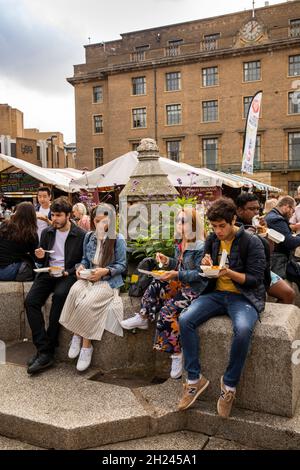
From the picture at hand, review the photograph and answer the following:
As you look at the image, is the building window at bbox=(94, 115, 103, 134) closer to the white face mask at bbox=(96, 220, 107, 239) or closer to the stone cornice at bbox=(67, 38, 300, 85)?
the stone cornice at bbox=(67, 38, 300, 85)

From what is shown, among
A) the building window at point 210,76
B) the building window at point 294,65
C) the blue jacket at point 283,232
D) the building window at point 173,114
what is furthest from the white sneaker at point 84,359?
the building window at point 210,76

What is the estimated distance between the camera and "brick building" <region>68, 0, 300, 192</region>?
1437 inches

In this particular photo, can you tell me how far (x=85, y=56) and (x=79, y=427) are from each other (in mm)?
52937

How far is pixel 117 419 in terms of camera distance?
3082mm

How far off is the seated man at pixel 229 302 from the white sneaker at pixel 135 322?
0.68 m

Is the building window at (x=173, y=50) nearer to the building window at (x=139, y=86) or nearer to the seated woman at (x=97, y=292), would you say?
the building window at (x=139, y=86)

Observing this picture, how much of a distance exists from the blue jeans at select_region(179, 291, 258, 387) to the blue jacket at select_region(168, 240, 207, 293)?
166 millimetres

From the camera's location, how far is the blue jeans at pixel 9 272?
4891mm

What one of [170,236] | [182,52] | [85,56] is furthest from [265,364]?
[85,56]

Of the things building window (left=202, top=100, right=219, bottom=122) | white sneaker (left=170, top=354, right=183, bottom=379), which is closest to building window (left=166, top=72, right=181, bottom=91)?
building window (left=202, top=100, right=219, bottom=122)

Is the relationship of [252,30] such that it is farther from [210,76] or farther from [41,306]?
[41,306]

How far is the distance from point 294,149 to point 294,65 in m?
7.39
